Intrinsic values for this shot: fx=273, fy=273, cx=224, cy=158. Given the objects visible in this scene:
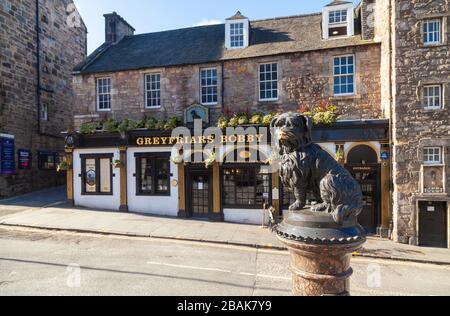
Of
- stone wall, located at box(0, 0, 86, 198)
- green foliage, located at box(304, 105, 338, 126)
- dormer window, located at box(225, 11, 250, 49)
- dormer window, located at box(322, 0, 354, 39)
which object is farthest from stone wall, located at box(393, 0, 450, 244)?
stone wall, located at box(0, 0, 86, 198)

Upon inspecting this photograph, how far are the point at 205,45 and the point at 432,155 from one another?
1267 centimetres

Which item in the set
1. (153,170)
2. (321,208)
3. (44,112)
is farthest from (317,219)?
(44,112)

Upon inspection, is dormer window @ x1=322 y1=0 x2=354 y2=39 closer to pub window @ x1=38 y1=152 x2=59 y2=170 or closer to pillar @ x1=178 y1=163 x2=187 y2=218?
pillar @ x1=178 y1=163 x2=187 y2=218

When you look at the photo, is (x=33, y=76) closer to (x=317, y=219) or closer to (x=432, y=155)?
(x=317, y=219)

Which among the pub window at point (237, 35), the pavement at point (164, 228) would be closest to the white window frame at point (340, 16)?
the pub window at point (237, 35)

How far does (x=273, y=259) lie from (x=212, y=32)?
1442cm

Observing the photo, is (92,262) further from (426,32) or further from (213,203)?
(426,32)

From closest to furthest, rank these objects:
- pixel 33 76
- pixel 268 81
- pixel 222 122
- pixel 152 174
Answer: pixel 222 122 → pixel 268 81 → pixel 152 174 → pixel 33 76

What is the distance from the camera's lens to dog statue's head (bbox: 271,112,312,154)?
3.23m

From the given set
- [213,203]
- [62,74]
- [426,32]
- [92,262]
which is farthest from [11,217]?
[426,32]

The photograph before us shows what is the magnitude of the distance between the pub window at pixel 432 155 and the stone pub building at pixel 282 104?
41mm

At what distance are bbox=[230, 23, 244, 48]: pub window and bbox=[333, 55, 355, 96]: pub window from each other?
516cm

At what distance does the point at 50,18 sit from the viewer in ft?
65.0

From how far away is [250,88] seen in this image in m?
14.3
